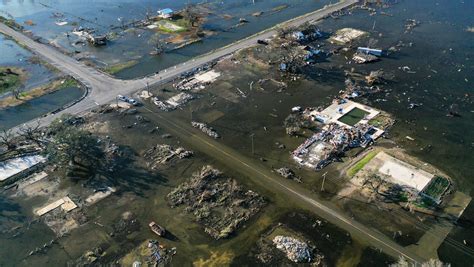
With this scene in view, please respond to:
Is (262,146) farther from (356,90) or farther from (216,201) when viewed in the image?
(356,90)

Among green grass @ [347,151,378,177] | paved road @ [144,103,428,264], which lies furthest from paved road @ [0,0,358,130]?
green grass @ [347,151,378,177]

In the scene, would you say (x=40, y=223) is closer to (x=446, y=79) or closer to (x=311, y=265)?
(x=311, y=265)

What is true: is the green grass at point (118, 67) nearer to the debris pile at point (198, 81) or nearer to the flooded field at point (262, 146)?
the flooded field at point (262, 146)

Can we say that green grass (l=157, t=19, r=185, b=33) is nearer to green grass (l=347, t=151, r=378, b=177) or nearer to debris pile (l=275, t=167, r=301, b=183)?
debris pile (l=275, t=167, r=301, b=183)

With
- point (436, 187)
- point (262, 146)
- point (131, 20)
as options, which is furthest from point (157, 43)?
point (436, 187)

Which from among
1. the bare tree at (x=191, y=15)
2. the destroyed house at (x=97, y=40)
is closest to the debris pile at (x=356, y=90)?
the bare tree at (x=191, y=15)
